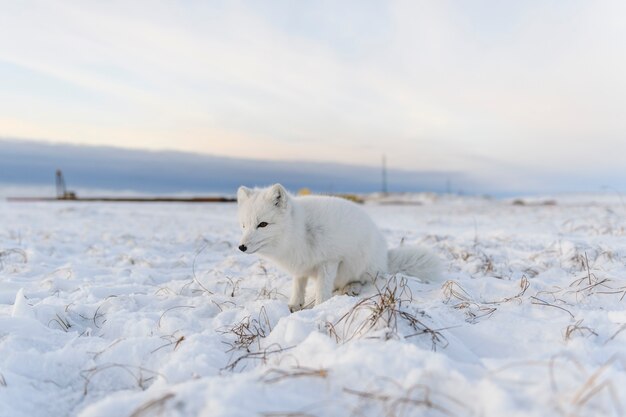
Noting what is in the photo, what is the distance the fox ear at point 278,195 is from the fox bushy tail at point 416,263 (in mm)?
1631

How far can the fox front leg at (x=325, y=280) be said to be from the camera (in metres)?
3.99

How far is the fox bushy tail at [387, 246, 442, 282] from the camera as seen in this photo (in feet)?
14.8

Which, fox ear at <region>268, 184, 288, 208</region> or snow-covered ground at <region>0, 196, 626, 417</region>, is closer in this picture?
snow-covered ground at <region>0, 196, 626, 417</region>

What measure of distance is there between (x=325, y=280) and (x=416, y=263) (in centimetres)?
121

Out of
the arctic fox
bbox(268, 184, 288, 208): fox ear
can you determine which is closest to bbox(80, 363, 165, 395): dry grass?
the arctic fox

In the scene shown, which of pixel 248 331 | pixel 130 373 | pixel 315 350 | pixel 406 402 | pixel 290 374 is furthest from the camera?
pixel 248 331

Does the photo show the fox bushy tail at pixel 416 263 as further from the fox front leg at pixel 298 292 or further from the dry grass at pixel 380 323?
the dry grass at pixel 380 323

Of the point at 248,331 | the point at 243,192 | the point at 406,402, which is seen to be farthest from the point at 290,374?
the point at 243,192

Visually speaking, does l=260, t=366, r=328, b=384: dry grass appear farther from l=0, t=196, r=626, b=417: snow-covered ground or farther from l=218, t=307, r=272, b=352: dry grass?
l=218, t=307, r=272, b=352: dry grass

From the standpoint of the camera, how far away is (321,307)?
2.91m

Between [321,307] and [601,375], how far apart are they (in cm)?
168

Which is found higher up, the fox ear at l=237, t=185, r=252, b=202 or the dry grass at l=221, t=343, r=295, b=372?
Answer: the fox ear at l=237, t=185, r=252, b=202

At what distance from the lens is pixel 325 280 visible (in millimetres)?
4047

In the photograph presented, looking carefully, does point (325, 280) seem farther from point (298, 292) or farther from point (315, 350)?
point (315, 350)
